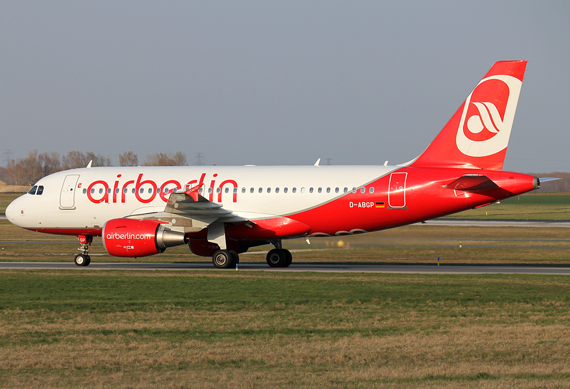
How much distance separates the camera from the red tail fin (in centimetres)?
2412

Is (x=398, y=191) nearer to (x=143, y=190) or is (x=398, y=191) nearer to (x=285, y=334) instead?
(x=143, y=190)

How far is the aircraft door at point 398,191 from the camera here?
24375 mm

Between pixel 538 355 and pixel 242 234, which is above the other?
pixel 242 234

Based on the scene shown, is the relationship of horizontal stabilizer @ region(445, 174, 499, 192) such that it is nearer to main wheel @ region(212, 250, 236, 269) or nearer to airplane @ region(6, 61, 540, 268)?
airplane @ region(6, 61, 540, 268)

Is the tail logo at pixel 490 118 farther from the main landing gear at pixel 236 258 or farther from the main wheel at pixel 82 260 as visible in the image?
the main wheel at pixel 82 260

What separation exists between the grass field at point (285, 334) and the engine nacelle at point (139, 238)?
517 cm

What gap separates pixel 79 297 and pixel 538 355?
36.9 feet

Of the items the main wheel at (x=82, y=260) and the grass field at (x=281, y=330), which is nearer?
the grass field at (x=281, y=330)

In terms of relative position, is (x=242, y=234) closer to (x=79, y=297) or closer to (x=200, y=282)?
(x=200, y=282)

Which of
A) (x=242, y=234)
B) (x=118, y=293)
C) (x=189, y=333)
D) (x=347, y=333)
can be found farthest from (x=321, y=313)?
(x=242, y=234)

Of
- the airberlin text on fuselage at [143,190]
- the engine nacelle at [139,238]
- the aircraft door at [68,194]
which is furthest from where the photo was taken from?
the aircraft door at [68,194]

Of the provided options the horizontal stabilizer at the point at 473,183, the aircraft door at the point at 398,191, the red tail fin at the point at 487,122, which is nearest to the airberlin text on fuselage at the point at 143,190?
the aircraft door at the point at 398,191

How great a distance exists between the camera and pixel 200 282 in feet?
66.9

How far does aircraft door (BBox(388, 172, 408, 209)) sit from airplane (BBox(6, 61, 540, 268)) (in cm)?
4
